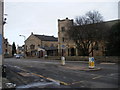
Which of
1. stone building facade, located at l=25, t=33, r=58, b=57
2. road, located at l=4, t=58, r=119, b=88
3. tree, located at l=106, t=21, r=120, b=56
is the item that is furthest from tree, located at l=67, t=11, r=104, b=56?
stone building facade, located at l=25, t=33, r=58, b=57

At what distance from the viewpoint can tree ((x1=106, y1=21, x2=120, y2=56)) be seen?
28.0 m

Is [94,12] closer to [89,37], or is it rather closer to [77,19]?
[77,19]

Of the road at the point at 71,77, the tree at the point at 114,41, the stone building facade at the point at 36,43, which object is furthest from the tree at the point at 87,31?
the stone building facade at the point at 36,43

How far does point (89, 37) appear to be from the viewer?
1337 inches

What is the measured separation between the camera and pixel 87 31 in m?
34.1

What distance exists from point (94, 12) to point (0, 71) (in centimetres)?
2822

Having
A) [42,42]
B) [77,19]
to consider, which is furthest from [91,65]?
[42,42]

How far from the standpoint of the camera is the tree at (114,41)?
1102 inches

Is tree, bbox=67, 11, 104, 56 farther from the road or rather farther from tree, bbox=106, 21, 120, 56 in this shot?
the road

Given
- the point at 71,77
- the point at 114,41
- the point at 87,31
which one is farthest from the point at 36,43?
the point at 71,77

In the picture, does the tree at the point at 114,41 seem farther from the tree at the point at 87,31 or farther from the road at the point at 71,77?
the road at the point at 71,77

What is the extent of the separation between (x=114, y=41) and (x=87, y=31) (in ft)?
23.5

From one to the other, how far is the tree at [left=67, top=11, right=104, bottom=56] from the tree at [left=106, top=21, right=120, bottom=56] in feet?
12.1

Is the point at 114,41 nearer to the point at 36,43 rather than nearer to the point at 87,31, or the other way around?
the point at 87,31
